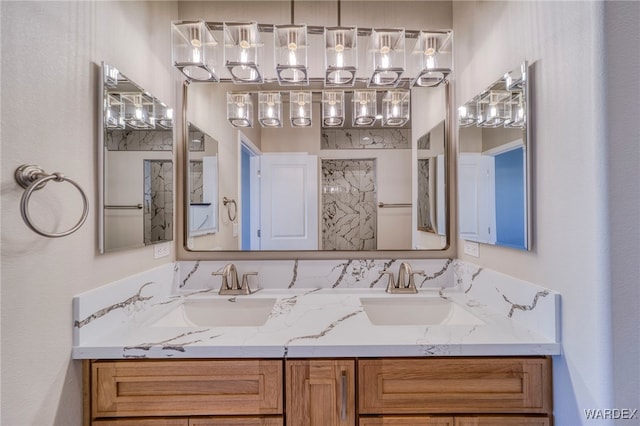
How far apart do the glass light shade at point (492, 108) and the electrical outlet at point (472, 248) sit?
20.9 inches

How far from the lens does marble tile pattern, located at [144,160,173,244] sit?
132cm

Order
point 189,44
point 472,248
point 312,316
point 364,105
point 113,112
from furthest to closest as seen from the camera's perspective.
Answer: point 364,105
point 472,248
point 189,44
point 312,316
point 113,112

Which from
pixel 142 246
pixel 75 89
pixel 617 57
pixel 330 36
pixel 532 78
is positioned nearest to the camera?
pixel 617 57

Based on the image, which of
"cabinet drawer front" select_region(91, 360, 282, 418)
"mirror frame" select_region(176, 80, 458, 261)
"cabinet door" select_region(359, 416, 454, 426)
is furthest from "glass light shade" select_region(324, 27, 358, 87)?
"cabinet door" select_region(359, 416, 454, 426)

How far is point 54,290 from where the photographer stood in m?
0.87

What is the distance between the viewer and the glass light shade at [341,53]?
4.63 ft

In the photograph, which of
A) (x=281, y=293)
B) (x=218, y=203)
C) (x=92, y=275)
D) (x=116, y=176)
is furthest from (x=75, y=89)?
(x=281, y=293)

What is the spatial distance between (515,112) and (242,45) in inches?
45.2

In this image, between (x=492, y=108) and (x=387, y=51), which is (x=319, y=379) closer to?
(x=492, y=108)

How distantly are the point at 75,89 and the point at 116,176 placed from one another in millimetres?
297

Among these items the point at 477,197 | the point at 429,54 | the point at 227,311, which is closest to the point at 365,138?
the point at 429,54

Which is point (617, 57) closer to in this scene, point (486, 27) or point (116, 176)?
point (486, 27)

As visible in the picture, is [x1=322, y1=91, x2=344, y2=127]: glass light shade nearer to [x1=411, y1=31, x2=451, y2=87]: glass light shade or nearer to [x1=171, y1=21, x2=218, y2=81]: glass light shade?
[x1=411, y1=31, x2=451, y2=87]: glass light shade

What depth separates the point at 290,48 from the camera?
141 centimetres
